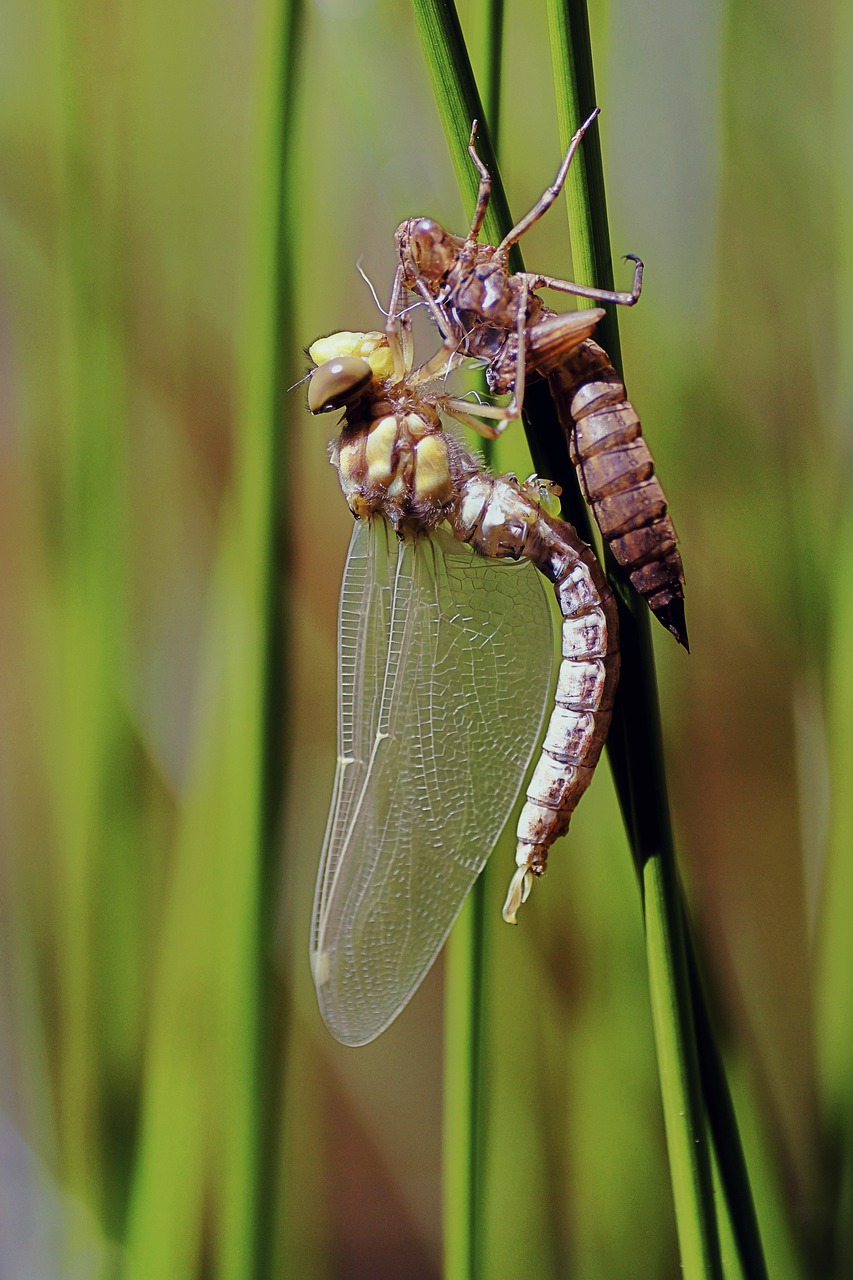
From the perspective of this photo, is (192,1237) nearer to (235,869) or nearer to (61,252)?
(235,869)

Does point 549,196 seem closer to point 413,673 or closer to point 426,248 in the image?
point 426,248

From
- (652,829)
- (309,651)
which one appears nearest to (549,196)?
(652,829)

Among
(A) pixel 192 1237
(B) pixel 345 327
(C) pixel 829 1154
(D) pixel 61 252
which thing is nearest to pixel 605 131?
(B) pixel 345 327

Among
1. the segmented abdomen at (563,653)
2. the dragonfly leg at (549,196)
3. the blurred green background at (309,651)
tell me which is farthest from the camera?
the blurred green background at (309,651)

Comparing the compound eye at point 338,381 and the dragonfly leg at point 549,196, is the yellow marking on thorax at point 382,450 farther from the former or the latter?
the dragonfly leg at point 549,196

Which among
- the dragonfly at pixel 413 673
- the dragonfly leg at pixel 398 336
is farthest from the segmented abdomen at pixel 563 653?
the dragonfly leg at pixel 398 336

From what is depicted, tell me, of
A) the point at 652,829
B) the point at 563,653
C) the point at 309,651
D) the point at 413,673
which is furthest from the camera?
the point at 309,651
